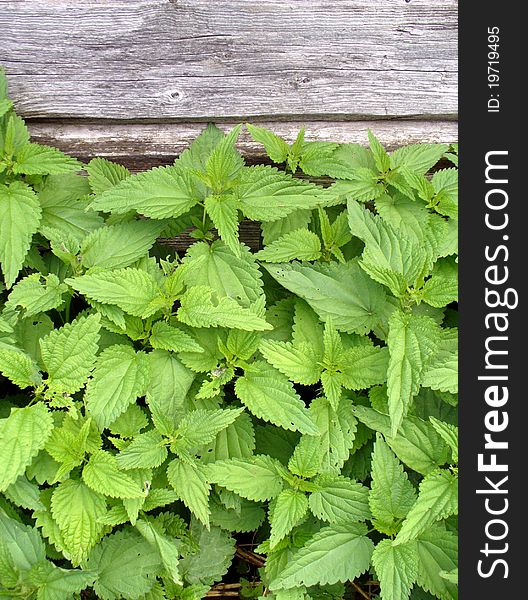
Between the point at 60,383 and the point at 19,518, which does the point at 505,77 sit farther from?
the point at 19,518

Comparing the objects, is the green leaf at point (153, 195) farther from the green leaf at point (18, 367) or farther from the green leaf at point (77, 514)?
the green leaf at point (77, 514)

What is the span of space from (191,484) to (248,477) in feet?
0.75

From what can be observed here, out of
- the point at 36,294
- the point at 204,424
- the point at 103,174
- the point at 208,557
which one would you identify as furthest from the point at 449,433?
the point at 103,174

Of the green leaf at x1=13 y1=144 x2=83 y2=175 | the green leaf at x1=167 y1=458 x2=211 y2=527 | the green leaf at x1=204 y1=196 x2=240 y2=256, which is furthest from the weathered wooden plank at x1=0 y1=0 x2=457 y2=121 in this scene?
the green leaf at x1=167 y1=458 x2=211 y2=527

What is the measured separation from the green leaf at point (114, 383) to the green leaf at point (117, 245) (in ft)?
1.32

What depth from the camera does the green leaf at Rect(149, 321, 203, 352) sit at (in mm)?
2749

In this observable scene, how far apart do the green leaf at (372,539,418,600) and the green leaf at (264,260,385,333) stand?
2.87ft

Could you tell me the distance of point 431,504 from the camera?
2.55 m

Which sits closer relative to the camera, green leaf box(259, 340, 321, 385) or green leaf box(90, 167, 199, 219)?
green leaf box(259, 340, 321, 385)

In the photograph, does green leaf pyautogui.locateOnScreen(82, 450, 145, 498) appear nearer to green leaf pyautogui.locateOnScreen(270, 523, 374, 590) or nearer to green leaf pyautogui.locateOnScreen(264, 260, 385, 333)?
green leaf pyautogui.locateOnScreen(270, 523, 374, 590)

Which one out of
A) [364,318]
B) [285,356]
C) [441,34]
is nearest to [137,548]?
[285,356]

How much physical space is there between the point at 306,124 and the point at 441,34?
76cm

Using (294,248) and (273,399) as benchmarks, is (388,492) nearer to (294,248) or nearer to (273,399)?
(273,399)

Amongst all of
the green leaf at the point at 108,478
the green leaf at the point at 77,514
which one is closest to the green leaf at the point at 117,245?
the green leaf at the point at 108,478
